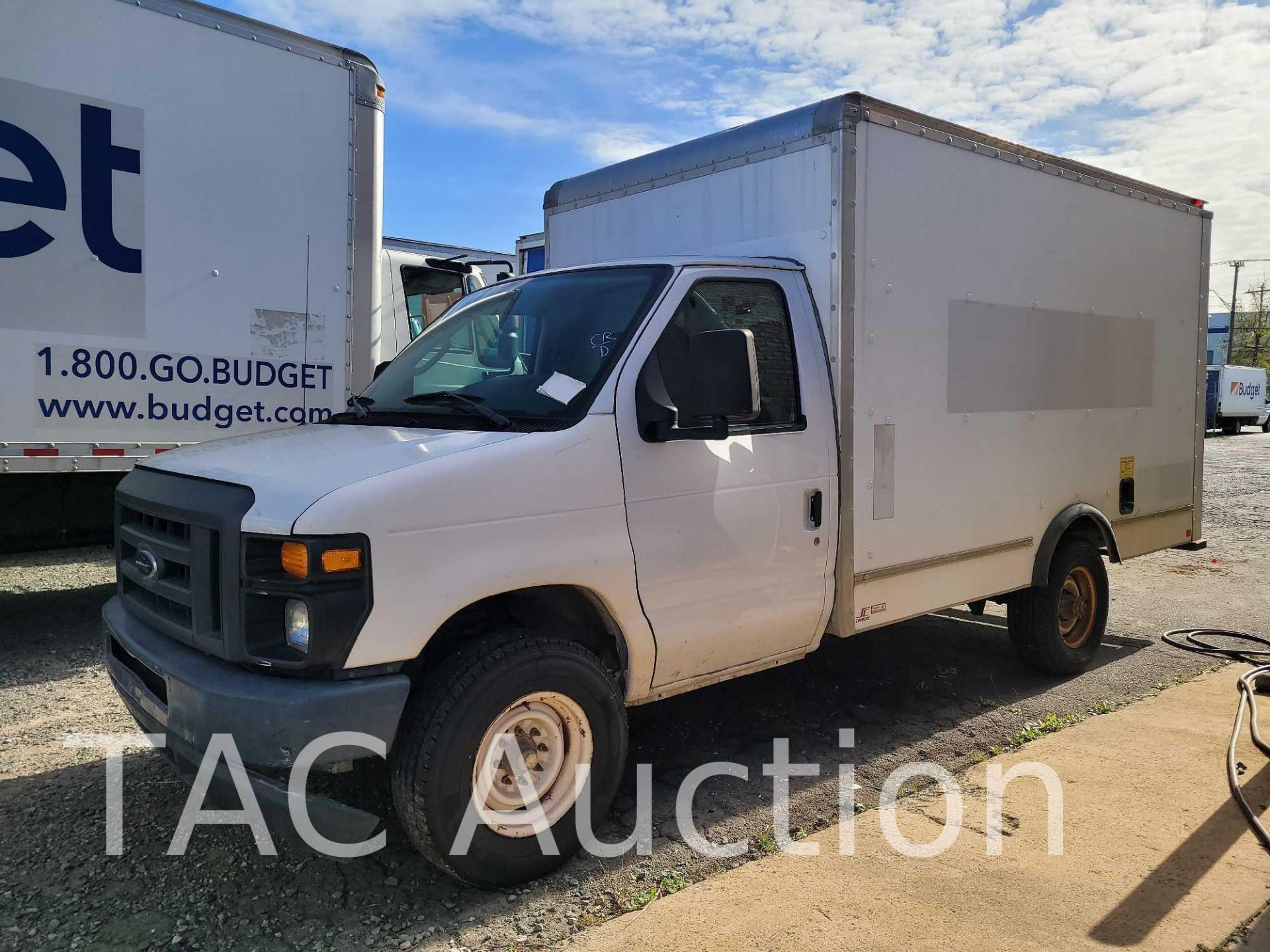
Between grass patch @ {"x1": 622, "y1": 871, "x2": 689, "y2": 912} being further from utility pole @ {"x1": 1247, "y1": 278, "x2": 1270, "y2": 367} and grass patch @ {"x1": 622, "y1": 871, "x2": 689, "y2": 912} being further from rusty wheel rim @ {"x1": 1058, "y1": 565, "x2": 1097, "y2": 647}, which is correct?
utility pole @ {"x1": 1247, "y1": 278, "x2": 1270, "y2": 367}

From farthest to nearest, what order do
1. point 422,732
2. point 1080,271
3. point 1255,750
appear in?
point 1080,271, point 1255,750, point 422,732

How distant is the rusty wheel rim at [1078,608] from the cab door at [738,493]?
2465mm

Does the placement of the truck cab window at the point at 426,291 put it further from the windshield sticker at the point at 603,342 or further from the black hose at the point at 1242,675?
the black hose at the point at 1242,675

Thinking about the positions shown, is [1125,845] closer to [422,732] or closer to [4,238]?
[422,732]

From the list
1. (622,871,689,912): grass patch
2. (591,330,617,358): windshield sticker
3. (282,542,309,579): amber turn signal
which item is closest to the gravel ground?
(622,871,689,912): grass patch

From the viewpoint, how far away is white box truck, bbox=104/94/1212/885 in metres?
2.96

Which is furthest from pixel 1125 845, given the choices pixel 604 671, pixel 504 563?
pixel 504 563

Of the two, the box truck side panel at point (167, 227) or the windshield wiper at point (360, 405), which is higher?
the box truck side panel at point (167, 227)

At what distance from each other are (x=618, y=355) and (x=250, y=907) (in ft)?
7.49

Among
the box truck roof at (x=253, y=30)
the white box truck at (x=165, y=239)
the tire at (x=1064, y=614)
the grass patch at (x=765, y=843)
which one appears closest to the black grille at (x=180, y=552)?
the grass patch at (x=765, y=843)

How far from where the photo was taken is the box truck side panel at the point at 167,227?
5414 millimetres

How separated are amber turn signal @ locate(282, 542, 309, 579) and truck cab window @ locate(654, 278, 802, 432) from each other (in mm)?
1626

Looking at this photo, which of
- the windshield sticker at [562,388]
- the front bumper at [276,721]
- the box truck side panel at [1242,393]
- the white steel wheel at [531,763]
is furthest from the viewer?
the box truck side panel at [1242,393]

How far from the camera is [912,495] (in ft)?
15.4
